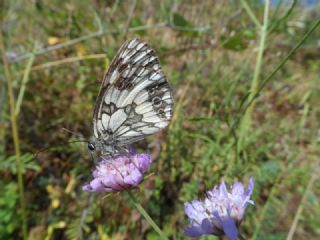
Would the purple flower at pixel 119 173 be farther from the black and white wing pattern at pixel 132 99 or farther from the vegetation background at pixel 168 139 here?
the vegetation background at pixel 168 139

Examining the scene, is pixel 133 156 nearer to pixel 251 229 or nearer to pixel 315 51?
pixel 251 229

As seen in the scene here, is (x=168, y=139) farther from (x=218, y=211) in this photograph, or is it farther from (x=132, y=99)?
(x=218, y=211)

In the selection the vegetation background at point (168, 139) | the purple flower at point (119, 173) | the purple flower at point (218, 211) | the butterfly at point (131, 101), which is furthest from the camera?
the vegetation background at point (168, 139)

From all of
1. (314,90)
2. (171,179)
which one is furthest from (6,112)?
(314,90)

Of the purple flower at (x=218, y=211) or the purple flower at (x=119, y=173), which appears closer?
the purple flower at (x=218, y=211)

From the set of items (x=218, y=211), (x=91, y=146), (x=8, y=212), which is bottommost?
(x=218, y=211)

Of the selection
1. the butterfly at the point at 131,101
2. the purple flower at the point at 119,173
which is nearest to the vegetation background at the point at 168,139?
the butterfly at the point at 131,101

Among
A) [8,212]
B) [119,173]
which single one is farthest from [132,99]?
[8,212]

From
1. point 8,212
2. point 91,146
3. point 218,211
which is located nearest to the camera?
point 218,211
